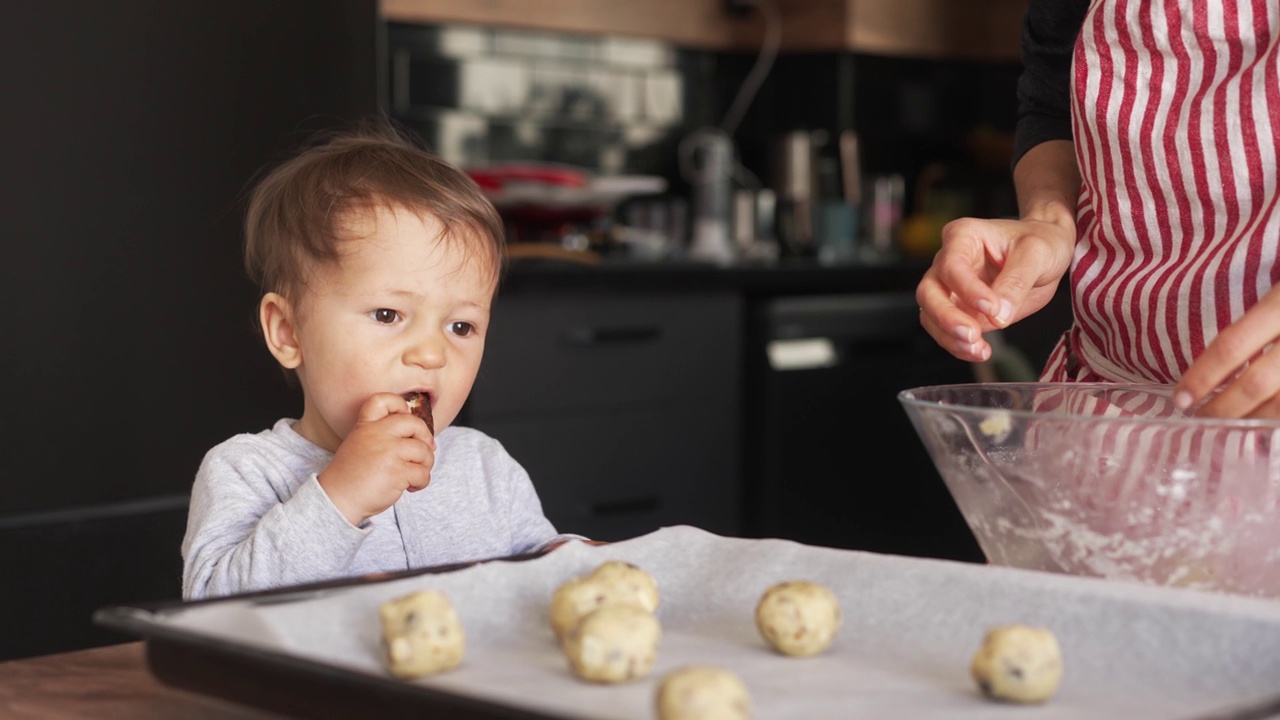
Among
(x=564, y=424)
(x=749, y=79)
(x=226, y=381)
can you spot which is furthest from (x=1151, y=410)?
(x=749, y=79)

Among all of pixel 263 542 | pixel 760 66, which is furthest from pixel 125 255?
pixel 760 66

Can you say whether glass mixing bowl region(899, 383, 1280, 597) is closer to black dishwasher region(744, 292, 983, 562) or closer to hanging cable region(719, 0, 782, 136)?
black dishwasher region(744, 292, 983, 562)

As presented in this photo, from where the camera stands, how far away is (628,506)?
286 centimetres

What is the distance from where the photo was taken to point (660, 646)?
0.72 metres

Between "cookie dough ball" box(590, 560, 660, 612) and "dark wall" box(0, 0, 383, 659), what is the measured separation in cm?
119

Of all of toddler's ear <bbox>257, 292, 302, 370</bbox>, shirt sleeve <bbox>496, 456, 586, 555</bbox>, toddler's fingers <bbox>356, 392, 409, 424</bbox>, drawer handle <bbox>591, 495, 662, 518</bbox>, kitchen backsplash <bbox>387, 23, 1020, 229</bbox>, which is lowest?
drawer handle <bbox>591, 495, 662, 518</bbox>

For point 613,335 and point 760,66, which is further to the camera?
point 760,66

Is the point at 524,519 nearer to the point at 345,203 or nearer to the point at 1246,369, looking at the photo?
the point at 345,203

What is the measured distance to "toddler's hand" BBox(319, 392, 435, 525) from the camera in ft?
3.12

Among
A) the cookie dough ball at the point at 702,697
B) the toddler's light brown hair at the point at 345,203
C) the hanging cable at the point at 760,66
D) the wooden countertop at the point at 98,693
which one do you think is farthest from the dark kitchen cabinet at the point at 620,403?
the cookie dough ball at the point at 702,697

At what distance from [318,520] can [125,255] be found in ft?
4.04

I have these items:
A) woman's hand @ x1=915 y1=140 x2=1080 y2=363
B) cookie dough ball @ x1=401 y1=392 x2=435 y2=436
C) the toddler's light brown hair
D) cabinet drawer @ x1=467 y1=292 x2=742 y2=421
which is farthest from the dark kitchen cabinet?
woman's hand @ x1=915 y1=140 x2=1080 y2=363

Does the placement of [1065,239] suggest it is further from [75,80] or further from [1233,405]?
[75,80]

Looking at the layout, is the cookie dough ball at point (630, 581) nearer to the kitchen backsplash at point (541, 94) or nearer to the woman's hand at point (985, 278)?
the woman's hand at point (985, 278)
